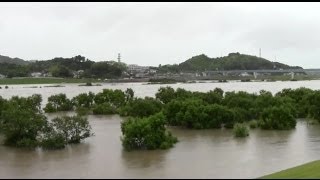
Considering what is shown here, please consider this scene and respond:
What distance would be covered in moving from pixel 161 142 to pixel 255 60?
499ft

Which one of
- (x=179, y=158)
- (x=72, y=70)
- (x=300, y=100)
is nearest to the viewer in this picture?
(x=179, y=158)

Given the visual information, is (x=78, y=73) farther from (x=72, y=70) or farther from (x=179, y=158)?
(x=179, y=158)

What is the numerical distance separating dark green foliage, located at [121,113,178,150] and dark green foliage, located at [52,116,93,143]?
3326 mm

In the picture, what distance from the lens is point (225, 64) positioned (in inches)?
6772

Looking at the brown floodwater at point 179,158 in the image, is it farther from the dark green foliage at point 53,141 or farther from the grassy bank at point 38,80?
the grassy bank at point 38,80

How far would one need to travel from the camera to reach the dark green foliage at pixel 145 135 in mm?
25500

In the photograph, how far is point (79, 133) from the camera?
93.5 feet

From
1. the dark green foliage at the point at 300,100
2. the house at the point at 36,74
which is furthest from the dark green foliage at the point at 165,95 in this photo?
the house at the point at 36,74

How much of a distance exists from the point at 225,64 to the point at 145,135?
489 ft

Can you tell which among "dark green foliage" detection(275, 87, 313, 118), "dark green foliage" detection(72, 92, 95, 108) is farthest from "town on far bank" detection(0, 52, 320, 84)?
"dark green foliage" detection(275, 87, 313, 118)

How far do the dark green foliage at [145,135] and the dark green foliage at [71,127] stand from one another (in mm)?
3326

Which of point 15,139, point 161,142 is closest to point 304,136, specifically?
point 161,142

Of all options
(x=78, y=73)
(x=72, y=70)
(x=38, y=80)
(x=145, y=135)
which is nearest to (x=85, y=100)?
(x=145, y=135)

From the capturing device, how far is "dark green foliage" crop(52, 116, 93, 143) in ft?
90.1
